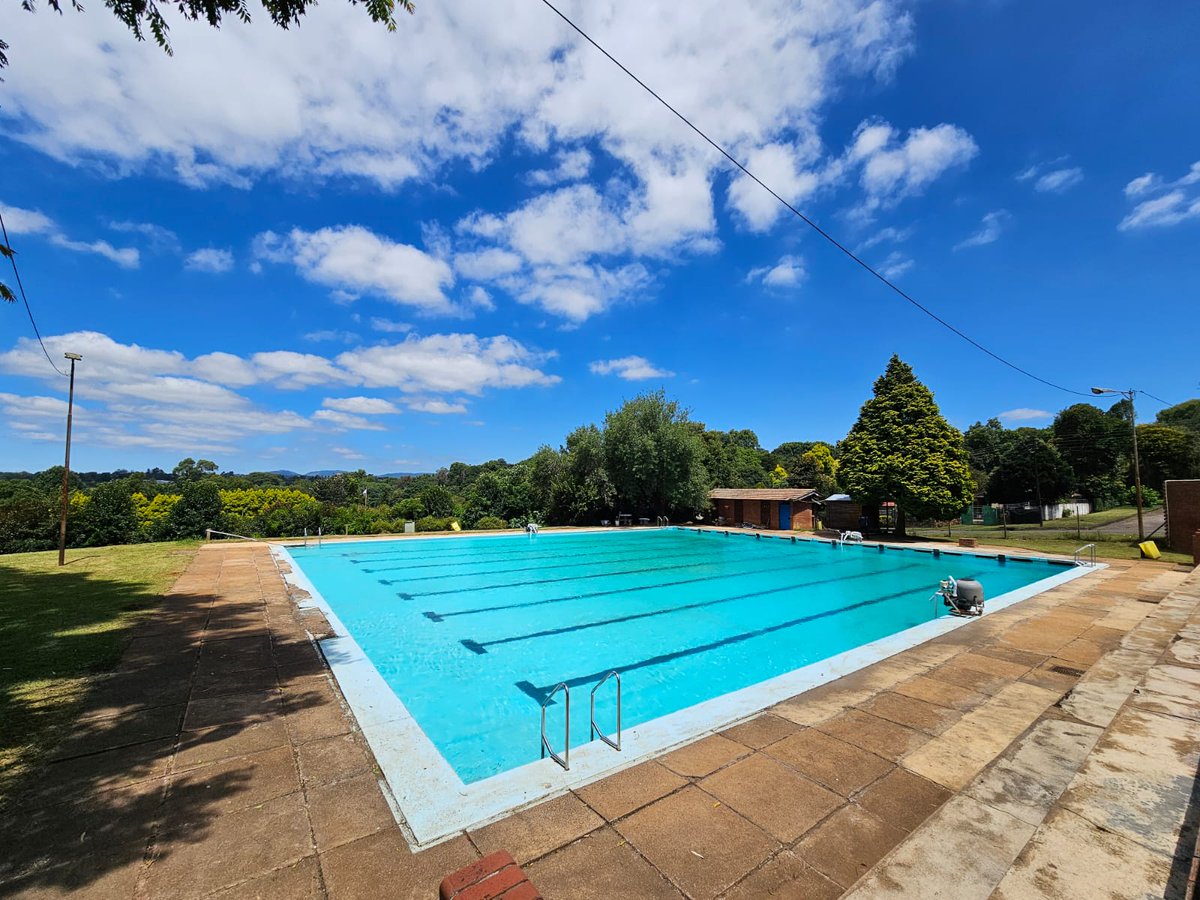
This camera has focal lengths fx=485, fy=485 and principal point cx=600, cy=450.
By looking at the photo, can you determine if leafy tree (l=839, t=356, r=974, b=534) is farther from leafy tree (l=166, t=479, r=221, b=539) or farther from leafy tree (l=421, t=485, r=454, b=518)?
leafy tree (l=166, t=479, r=221, b=539)

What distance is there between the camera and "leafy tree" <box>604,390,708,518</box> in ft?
82.9

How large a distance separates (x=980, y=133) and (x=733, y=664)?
11.5 metres

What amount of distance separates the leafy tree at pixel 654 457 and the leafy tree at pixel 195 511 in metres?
17.4

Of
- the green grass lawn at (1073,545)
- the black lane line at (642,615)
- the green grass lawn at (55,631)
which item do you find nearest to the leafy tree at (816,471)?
the green grass lawn at (1073,545)

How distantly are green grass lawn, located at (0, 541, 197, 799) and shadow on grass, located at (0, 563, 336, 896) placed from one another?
2 cm

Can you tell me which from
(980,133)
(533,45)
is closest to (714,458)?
(980,133)

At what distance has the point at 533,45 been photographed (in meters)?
4.79

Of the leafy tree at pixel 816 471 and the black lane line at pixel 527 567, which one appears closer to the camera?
the black lane line at pixel 527 567

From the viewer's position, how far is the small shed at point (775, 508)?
25.1m

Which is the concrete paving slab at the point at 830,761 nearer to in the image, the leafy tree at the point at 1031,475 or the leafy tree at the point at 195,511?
the leafy tree at the point at 195,511

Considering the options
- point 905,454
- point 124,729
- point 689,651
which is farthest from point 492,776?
point 905,454

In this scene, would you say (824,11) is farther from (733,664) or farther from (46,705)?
(46,705)

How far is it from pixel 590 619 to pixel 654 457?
1648 centimetres

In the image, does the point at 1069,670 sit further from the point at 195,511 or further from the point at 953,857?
the point at 195,511
